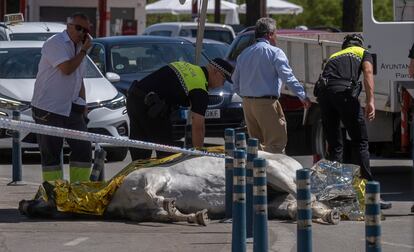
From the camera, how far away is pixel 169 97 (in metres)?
10.8

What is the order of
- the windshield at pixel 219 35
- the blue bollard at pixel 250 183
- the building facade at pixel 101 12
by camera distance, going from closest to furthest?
the blue bollard at pixel 250 183
the windshield at pixel 219 35
the building facade at pixel 101 12

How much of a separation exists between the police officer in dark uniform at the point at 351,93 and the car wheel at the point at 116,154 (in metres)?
4.54

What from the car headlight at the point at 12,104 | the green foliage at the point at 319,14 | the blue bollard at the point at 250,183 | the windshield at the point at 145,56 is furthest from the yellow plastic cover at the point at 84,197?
the green foliage at the point at 319,14

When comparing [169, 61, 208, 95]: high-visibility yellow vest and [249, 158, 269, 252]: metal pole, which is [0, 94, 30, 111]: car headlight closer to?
[169, 61, 208, 95]: high-visibility yellow vest

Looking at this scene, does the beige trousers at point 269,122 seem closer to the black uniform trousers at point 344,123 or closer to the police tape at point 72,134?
the black uniform trousers at point 344,123

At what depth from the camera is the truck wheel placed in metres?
14.6

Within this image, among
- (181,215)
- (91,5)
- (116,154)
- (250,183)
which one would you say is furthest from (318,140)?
(91,5)

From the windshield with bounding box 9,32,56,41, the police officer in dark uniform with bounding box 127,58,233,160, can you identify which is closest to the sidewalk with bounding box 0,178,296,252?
the police officer in dark uniform with bounding box 127,58,233,160

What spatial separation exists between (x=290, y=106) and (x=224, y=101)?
6.69 feet

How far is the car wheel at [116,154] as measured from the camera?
1606cm

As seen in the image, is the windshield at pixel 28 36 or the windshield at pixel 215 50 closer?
the windshield at pixel 215 50

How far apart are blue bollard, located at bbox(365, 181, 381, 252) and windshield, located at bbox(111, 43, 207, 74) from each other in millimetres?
12257

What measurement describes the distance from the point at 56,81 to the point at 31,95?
448cm

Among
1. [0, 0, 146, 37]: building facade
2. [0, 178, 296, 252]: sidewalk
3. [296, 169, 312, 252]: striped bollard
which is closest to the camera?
[296, 169, 312, 252]: striped bollard
